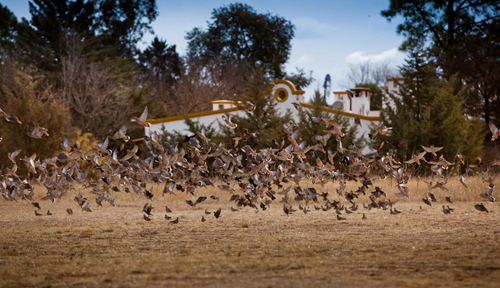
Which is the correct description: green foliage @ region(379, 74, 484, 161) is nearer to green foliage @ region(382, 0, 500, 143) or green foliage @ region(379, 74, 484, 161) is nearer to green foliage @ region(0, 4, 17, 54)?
green foliage @ region(382, 0, 500, 143)

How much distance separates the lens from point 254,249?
524cm

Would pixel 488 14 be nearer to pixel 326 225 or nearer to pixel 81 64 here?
pixel 81 64

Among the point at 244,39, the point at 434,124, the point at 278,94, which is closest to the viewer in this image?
the point at 434,124

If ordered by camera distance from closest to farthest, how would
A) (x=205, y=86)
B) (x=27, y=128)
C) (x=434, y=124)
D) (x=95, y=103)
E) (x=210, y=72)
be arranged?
(x=27, y=128) < (x=434, y=124) < (x=95, y=103) < (x=205, y=86) < (x=210, y=72)

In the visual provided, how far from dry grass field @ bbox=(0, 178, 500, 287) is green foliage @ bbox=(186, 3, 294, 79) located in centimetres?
3423

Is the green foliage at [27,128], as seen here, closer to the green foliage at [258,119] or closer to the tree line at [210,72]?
the tree line at [210,72]

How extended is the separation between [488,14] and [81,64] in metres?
18.7

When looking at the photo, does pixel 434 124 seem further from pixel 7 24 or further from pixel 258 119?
pixel 7 24

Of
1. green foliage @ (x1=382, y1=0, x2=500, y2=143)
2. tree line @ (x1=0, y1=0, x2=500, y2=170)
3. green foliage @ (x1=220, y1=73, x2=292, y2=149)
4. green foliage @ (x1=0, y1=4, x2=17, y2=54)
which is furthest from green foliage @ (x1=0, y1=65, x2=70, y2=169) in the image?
green foliage @ (x1=0, y1=4, x2=17, y2=54)

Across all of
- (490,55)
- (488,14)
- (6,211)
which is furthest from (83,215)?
(488,14)

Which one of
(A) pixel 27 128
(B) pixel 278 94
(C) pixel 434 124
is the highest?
(B) pixel 278 94

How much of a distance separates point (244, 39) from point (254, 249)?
39277 mm

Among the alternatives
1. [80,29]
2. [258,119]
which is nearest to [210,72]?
[80,29]

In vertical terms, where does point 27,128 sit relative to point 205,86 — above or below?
below
